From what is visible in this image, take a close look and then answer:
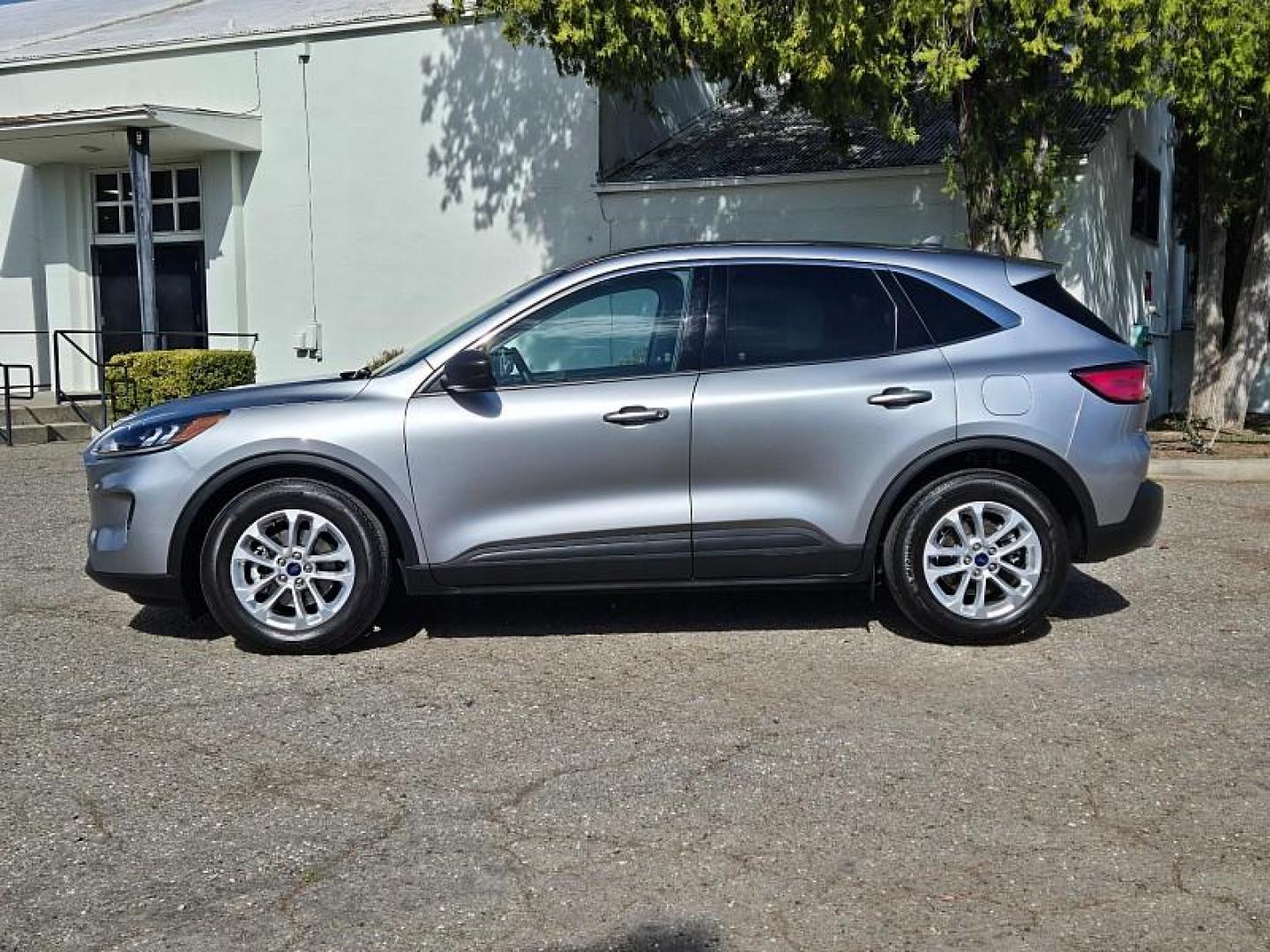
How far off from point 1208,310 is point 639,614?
11.9 m

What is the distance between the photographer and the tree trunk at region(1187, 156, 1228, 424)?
1548 centimetres

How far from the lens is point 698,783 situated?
421 cm

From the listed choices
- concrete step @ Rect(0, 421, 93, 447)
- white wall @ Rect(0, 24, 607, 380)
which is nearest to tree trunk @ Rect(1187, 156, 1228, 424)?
white wall @ Rect(0, 24, 607, 380)

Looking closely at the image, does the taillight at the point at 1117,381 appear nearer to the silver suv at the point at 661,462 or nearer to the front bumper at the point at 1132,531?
the silver suv at the point at 661,462

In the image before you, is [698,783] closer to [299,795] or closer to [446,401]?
[299,795]

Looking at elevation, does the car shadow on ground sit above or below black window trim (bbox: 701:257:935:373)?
below

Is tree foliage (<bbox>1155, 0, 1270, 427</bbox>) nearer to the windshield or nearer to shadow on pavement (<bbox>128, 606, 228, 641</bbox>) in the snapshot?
the windshield

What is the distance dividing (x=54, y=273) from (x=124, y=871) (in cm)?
1813

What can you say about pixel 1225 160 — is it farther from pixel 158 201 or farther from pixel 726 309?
pixel 158 201

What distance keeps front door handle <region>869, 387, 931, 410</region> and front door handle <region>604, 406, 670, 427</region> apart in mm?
913

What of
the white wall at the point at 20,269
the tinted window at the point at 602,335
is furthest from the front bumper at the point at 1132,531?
→ the white wall at the point at 20,269

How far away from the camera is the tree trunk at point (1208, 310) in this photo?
50.8 ft

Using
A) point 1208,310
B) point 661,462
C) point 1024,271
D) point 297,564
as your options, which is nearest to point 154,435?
point 297,564

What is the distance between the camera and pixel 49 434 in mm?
15961
